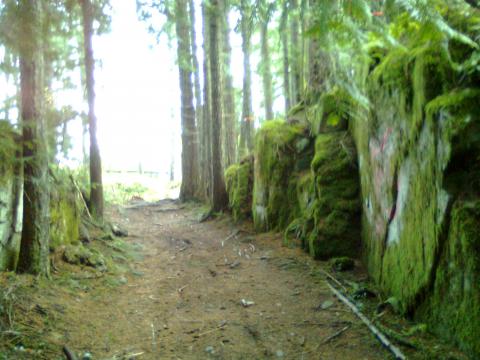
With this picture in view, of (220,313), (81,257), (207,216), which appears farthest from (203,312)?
(207,216)

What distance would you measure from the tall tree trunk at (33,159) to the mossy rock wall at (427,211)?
476 cm

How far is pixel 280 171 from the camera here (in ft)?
30.7

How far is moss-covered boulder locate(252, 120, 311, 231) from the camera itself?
9.17 meters

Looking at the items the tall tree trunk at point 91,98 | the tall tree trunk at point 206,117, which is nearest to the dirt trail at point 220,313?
the tall tree trunk at point 91,98

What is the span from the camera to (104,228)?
9242 millimetres

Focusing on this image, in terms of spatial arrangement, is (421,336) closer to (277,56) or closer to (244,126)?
(244,126)

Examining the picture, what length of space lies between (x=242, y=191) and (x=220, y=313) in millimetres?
6285

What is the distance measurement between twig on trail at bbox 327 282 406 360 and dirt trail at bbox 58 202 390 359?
8 cm

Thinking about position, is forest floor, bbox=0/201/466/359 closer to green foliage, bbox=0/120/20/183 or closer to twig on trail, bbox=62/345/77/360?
twig on trail, bbox=62/345/77/360

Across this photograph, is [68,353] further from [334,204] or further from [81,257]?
[334,204]

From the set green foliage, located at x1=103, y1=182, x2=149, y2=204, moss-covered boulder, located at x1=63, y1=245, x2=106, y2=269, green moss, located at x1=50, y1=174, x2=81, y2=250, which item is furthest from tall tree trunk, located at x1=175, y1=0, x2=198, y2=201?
moss-covered boulder, located at x1=63, y1=245, x2=106, y2=269

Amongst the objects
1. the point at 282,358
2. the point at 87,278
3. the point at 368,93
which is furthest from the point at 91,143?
the point at 282,358

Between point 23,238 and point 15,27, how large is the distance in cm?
285

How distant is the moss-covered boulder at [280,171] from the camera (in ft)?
30.1
